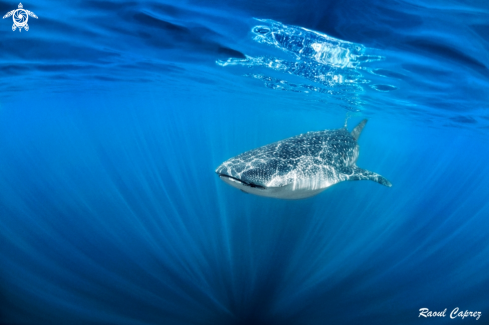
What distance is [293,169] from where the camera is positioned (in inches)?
159

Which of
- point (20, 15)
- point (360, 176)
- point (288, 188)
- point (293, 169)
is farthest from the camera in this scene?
point (20, 15)

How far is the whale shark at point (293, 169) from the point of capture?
3.42m

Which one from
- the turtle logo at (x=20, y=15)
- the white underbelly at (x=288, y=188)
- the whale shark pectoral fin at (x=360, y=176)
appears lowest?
the white underbelly at (x=288, y=188)

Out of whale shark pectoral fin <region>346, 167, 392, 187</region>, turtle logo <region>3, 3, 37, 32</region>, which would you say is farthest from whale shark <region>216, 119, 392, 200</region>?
turtle logo <region>3, 3, 37, 32</region>

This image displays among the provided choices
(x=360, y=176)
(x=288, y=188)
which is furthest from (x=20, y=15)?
(x=360, y=176)

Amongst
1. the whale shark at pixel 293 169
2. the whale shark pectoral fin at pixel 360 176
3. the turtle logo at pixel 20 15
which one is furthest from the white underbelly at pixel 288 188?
the turtle logo at pixel 20 15

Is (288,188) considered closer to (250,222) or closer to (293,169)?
(293,169)

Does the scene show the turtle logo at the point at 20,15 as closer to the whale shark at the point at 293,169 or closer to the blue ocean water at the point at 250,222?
the blue ocean water at the point at 250,222

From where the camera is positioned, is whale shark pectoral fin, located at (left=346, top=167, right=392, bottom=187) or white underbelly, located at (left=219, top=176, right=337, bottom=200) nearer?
white underbelly, located at (left=219, top=176, right=337, bottom=200)

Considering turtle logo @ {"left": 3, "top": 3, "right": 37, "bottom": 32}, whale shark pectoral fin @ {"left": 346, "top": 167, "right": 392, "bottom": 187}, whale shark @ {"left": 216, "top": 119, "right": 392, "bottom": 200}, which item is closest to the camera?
whale shark @ {"left": 216, "top": 119, "right": 392, "bottom": 200}

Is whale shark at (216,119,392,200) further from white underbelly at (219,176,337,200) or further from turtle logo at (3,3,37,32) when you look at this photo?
turtle logo at (3,3,37,32)

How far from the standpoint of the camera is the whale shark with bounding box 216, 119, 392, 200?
3.42 m

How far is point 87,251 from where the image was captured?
11570 millimetres

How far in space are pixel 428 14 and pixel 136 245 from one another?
13.4 meters
